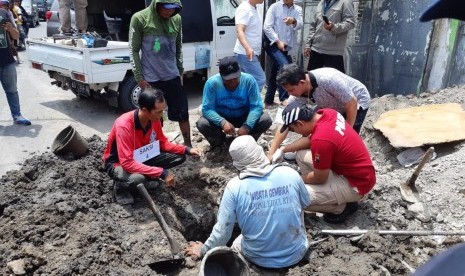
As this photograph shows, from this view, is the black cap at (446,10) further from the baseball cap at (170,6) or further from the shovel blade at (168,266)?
the baseball cap at (170,6)

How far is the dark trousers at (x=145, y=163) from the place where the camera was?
383 centimetres

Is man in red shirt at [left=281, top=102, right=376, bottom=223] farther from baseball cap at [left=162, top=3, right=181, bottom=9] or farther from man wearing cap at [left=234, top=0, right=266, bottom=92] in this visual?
man wearing cap at [left=234, top=0, right=266, bottom=92]

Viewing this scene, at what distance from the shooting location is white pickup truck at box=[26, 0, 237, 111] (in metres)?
6.50

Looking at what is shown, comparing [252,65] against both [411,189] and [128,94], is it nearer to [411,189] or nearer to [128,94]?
[128,94]

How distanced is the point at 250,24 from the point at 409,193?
341cm

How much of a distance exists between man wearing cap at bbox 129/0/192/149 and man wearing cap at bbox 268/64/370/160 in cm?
149

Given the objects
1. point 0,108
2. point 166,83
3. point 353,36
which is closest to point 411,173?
point 166,83

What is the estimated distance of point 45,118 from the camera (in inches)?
283

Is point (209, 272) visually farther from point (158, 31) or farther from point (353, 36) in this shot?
point (353, 36)

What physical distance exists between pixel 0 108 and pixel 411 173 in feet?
23.1

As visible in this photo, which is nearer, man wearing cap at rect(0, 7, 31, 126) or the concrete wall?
man wearing cap at rect(0, 7, 31, 126)

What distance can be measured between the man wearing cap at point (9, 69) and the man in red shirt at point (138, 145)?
352 centimetres

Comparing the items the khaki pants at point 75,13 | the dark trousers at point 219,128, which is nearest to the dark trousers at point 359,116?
the dark trousers at point 219,128

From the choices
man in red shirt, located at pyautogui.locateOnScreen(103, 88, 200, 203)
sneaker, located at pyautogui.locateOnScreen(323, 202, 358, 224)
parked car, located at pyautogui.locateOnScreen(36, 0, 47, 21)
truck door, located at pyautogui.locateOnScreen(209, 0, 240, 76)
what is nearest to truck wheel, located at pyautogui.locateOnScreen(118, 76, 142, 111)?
truck door, located at pyautogui.locateOnScreen(209, 0, 240, 76)
